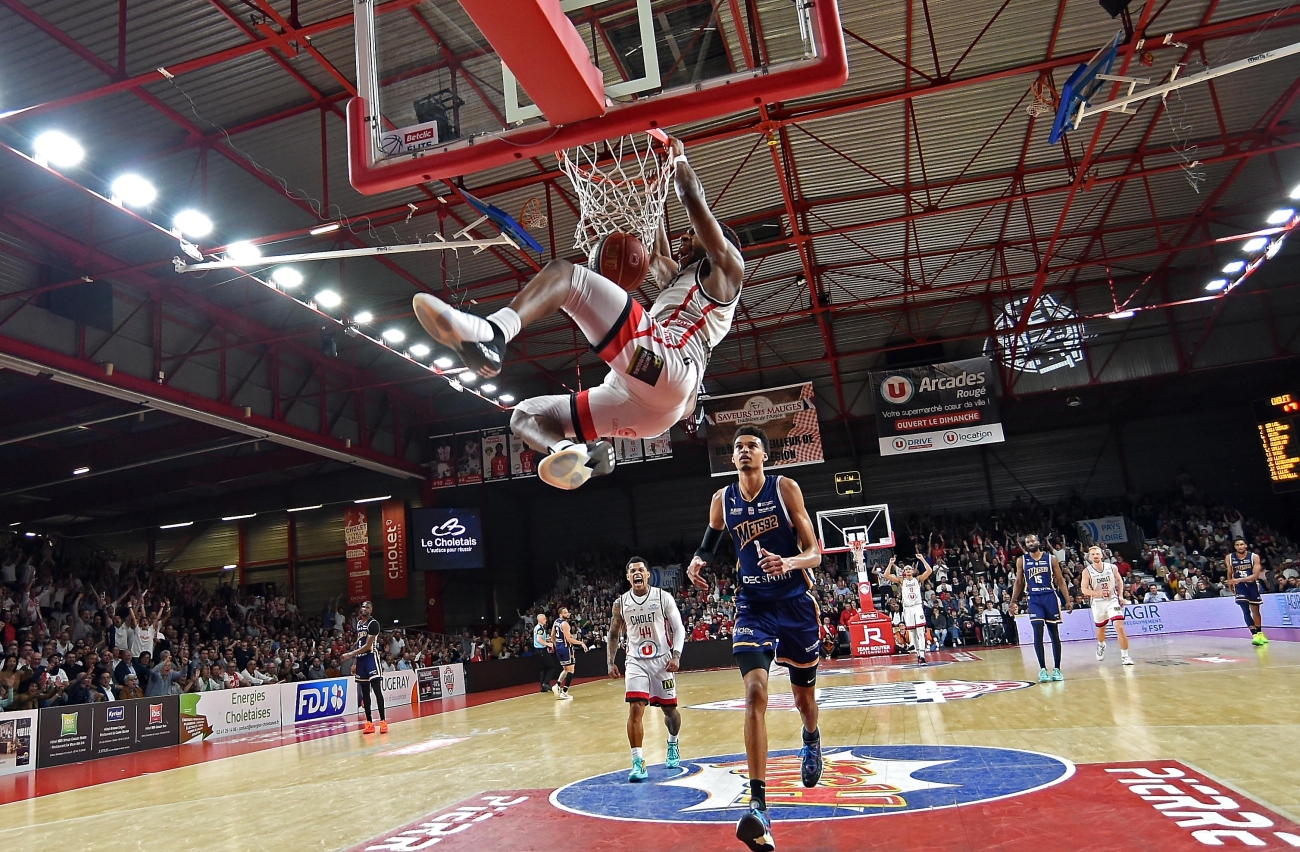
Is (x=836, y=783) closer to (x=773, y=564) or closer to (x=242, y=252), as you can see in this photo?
(x=773, y=564)

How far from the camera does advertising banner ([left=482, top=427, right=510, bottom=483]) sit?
2938 centimetres

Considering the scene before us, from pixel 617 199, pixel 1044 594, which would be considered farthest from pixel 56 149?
pixel 1044 594

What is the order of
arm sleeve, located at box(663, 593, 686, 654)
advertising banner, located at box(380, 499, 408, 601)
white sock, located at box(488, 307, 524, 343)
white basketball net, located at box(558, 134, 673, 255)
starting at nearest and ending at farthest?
white sock, located at box(488, 307, 524, 343) < white basketball net, located at box(558, 134, 673, 255) < arm sleeve, located at box(663, 593, 686, 654) < advertising banner, located at box(380, 499, 408, 601)

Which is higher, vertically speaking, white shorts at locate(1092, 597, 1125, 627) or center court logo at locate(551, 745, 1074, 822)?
white shorts at locate(1092, 597, 1125, 627)

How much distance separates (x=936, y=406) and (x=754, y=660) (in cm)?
2281

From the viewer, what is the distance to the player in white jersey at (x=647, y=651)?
8320 mm

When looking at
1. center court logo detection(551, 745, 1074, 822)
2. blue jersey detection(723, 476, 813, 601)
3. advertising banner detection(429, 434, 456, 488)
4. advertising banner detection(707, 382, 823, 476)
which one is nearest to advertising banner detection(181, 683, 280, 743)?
advertising banner detection(429, 434, 456, 488)

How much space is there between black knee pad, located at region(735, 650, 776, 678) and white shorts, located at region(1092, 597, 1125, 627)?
12168 mm

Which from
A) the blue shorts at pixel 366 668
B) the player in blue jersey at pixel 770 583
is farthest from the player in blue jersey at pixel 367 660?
the player in blue jersey at pixel 770 583

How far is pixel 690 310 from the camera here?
4906mm

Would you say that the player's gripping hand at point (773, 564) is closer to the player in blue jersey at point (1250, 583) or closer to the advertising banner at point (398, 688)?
the player in blue jersey at point (1250, 583)

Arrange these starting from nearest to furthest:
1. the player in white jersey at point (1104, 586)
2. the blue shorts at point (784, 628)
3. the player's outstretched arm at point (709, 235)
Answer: the player's outstretched arm at point (709, 235) < the blue shorts at point (784, 628) < the player in white jersey at point (1104, 586)

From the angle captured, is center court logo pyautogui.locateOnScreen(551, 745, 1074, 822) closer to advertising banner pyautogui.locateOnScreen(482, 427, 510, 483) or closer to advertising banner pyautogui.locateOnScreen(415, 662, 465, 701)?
advertising banner pyautogui.locateOnScreen(415, 662, 465, 701)

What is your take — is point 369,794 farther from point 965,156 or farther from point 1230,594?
point 1230,594
